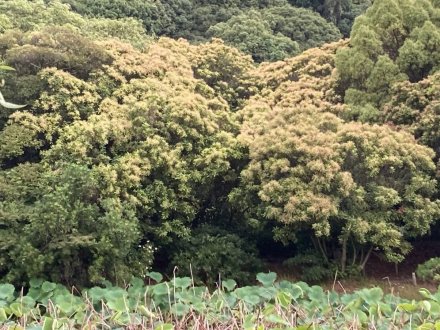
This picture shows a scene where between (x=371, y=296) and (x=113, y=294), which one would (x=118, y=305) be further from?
(x=371, y=296)

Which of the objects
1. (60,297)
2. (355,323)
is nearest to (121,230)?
(60,297)

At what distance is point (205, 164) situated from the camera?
439 inches

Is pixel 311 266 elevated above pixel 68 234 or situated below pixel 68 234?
below

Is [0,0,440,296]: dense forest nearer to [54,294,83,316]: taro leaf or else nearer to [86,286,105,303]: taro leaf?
[86,286,105,303]: taro leaf

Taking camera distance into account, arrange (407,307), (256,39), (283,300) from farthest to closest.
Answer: (256,39) → (283,300) → (407,307)

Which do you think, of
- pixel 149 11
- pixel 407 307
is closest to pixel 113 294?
pixel 407 307

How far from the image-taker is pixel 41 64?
1185 cm

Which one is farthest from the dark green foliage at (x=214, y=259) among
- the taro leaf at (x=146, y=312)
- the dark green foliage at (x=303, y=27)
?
the dark green foliage at (x=303, y=27)

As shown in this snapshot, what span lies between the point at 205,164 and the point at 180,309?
779 centimetres

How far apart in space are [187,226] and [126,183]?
2194 millimetres

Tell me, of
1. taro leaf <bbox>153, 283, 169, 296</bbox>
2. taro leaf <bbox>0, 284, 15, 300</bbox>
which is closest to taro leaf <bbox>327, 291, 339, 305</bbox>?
taro leaf <bbox>153, 283, 169, 296</bbox>

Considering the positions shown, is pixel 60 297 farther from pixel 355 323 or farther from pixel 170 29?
pixel 170 29

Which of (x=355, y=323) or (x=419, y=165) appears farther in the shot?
(x=419, y=165)

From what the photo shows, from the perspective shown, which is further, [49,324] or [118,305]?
[118,305]
